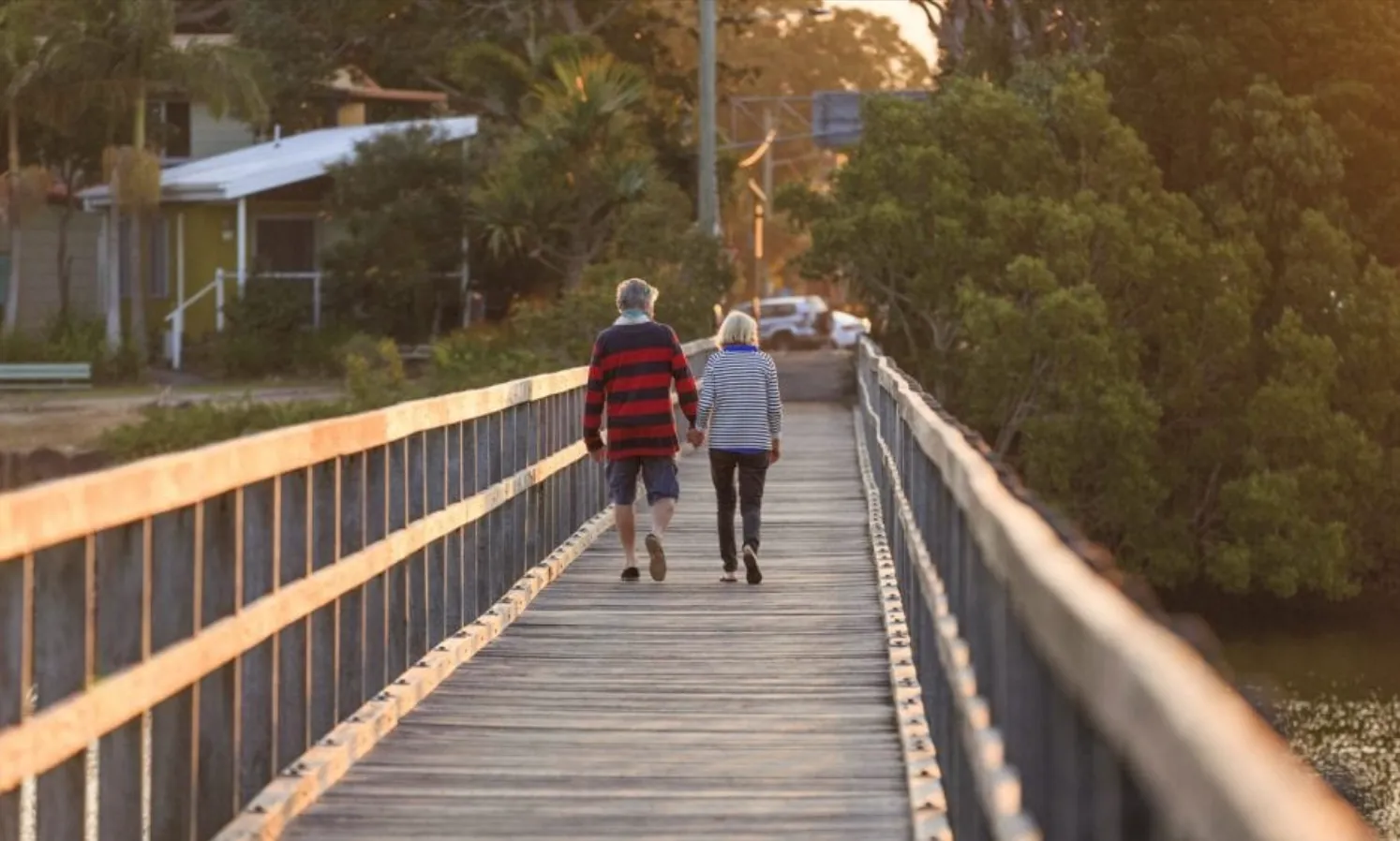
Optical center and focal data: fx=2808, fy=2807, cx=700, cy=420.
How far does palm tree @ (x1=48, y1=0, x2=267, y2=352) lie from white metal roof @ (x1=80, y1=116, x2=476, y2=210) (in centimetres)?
80

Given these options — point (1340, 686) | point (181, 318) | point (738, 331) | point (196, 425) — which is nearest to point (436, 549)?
point (738, 331)

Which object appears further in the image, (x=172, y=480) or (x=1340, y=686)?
(x=1340, y=686)

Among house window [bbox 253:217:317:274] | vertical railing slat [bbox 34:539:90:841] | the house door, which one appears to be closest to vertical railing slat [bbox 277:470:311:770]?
vertical railing slat [bbox 34:539:90:841]

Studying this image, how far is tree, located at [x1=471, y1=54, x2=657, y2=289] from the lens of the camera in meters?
43.6

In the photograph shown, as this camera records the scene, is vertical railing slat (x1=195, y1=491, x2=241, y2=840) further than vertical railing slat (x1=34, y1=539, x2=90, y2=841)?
Yes

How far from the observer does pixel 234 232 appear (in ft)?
168

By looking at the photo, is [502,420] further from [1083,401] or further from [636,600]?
[1083,401]

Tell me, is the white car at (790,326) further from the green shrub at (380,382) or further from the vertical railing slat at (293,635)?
the vertical railing slat at (293,635)

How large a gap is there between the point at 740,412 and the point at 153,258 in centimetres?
3888

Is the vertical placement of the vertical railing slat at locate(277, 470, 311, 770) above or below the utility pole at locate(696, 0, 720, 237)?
below

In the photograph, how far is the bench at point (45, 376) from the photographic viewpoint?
153 feet

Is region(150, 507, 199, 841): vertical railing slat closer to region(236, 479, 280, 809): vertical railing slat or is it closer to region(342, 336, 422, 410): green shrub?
region(236, 479, 280, 809): vertical railing slat

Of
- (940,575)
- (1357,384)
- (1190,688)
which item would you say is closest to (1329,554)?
(1357,384)

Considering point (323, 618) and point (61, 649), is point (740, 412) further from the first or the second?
point (61, 649)
